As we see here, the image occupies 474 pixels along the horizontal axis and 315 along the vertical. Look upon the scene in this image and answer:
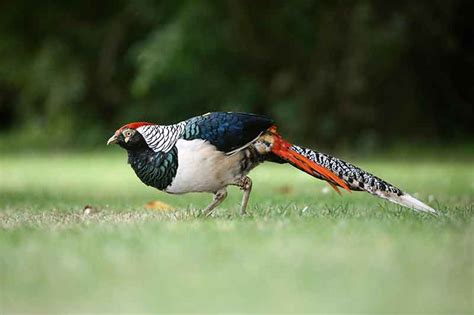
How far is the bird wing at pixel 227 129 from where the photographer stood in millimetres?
5203

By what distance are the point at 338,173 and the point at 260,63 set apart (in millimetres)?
10477

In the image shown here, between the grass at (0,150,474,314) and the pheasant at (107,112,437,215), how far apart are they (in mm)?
216

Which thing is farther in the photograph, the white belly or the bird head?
the bird head

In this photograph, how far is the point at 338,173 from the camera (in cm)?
527

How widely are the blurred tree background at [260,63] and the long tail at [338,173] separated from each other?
8757mm

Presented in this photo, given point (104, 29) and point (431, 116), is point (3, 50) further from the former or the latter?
point (431, 116)

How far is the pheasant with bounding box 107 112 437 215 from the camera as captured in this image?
201 inches

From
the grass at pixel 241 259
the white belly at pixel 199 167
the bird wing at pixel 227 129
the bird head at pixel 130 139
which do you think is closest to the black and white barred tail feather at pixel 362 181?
the grass at pixel 241 259

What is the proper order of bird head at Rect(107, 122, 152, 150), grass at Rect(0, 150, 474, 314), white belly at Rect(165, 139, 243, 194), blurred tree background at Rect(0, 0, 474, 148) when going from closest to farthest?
grass at Rect(0, 150, 474, 314)
white belly at Rect(165, 139, 243, 194)
bird head at Rect(107, 122, 152, 150)
blurred tree background at Rect(0, 0, 474, 148)

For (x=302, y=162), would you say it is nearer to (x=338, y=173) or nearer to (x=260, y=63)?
(x=338, y=173)

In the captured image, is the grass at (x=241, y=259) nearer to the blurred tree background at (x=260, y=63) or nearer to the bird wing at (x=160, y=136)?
the bird wing at (x=160, y=136)

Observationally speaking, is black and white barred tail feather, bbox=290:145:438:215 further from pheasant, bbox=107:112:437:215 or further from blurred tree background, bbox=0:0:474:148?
blurred tree background, bbox=0:0:474:148

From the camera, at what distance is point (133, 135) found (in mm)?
5199

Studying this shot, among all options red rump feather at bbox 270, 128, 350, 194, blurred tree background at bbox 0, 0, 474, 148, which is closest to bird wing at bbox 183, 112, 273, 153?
red rump feather at bbox 270, 128, 350, 194
